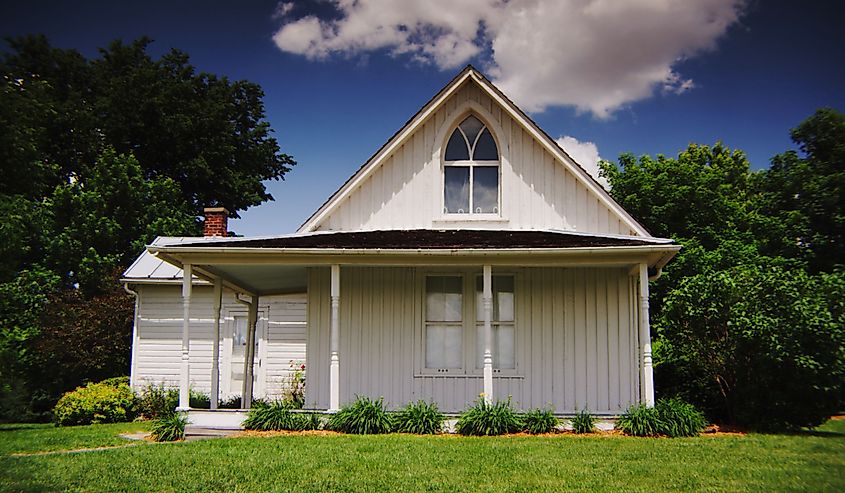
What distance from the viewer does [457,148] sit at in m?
17.0

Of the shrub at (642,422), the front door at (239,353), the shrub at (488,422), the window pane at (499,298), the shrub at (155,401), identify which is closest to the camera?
the shrub at (642,422)

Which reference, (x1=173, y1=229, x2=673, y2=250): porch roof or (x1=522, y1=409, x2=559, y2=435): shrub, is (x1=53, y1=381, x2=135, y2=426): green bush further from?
(x1=522, y1=409, x2=559, y2=435): shrub

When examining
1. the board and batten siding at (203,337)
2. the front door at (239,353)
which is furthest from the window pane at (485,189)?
the front door at (239,353)

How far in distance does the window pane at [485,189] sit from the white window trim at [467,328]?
1.51 metres

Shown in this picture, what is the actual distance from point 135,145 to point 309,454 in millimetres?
29829

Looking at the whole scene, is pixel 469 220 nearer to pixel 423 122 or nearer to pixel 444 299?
pixel 444 299

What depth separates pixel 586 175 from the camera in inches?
635

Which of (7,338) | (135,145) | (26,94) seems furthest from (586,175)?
(135,145)

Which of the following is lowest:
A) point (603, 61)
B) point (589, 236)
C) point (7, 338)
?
point (7, 338)

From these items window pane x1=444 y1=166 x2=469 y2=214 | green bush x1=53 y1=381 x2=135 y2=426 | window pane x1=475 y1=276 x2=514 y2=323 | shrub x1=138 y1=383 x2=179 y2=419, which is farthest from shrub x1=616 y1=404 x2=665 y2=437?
green bush x1=53 y1=381 x2=135 y2=426

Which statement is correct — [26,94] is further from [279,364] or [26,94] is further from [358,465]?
[358,465]

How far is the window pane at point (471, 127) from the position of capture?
17.0 meters

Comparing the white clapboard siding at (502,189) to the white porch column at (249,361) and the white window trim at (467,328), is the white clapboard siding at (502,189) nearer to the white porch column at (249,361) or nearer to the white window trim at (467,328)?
the white window trim at (467,328)

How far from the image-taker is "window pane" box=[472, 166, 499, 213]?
16750mm
